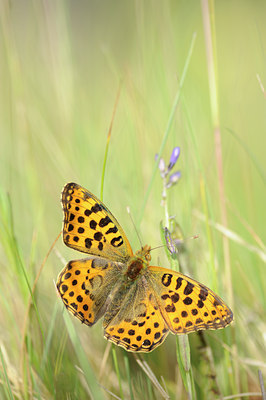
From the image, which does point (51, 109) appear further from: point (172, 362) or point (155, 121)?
point (172, 362)

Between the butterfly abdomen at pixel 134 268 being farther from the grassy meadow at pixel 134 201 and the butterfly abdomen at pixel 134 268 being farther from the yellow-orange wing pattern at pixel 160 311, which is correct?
the grassy meadow at pixel 134 201

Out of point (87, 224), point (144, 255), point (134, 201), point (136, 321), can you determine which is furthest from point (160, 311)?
point (134, 201)

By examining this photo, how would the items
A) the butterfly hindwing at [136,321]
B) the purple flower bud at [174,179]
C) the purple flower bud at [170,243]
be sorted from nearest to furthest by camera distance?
the purple flower bud at [170,243]
the butterfly hindwing at [136,321]
the purple flower bud at [174,179]

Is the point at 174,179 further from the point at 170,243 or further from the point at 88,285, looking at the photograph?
the point at 88,285

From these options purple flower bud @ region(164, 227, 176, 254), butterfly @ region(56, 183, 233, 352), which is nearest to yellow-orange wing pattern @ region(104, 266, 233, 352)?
butterfly @ region(56, 183, 233, 352)

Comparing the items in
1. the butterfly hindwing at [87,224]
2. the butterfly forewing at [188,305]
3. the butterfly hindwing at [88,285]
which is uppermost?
the butterfly hindwing at [87,224]

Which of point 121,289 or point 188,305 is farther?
point 121,289

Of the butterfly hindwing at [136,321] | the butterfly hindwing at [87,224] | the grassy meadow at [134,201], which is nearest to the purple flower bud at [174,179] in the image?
the grassy meadow at [134,201]
